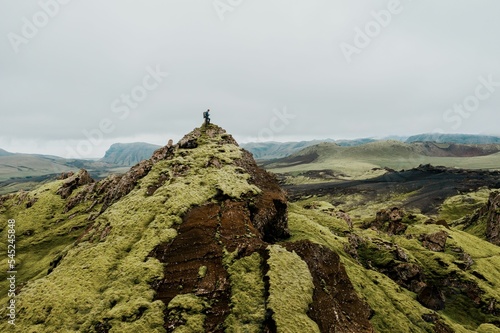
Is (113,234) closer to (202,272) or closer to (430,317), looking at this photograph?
(202,272)

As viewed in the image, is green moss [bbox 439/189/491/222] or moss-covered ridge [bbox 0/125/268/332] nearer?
moss-covered ridge [bbox 0/125/268/332]

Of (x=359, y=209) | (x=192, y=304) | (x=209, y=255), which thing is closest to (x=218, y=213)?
(x=209, y=255)

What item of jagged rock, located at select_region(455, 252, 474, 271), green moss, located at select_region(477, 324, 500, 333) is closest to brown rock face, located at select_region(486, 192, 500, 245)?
jagged rock, located at select_region(455, 252, 474, 271)

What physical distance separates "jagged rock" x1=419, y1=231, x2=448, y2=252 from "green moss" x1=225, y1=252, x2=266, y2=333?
35.0 metres

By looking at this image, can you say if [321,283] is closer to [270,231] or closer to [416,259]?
[270,231]

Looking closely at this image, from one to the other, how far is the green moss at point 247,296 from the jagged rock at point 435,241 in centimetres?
3499

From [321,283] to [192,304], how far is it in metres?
9.55

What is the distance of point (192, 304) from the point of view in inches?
730

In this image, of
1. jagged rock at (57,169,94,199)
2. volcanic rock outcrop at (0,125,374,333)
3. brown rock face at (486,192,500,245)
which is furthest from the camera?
brown rock face at (486,192,500,245)

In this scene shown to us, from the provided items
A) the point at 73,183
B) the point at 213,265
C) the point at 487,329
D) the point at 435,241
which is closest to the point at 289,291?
the point at 213,265

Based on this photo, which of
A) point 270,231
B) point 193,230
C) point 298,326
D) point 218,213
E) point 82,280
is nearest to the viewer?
point 298,326

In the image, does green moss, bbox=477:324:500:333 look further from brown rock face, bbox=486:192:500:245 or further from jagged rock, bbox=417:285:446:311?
brown rock face, bbox=486:192:500:245

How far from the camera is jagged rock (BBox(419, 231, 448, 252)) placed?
43906 millimetres

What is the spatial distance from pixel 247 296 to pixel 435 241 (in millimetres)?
38442
